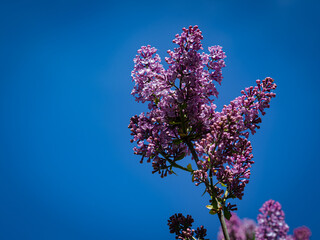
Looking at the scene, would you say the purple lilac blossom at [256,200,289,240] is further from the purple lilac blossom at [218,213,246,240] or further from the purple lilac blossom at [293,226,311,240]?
the purple lilac blossom at [293,226,311,240]

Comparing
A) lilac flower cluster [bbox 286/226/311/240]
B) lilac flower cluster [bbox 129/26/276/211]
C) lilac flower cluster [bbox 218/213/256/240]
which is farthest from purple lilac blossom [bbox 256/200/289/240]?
lilac flower cluster [bbox 286/226/311/240]

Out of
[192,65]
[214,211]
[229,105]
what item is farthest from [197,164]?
[192,65]

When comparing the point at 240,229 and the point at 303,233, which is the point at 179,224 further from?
the point at 303,233

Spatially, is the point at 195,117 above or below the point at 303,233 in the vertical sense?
above

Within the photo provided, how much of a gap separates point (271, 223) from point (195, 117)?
176 cm

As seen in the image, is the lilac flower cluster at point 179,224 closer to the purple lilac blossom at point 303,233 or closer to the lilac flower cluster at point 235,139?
the lilac flower cluster at point 235,139

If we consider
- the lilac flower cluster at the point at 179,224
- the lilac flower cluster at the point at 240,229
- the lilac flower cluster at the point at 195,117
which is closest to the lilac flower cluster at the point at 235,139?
the lilac flower cluster at the point at 195,117

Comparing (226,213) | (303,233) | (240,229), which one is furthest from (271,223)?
(303,233)

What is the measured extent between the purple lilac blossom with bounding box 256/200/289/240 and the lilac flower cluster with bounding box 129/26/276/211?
918 mm

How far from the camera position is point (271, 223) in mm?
2713

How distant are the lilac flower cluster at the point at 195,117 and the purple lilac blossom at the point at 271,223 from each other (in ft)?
3.01

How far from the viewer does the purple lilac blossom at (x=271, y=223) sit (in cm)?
267

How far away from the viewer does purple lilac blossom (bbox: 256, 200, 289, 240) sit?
8.77ft

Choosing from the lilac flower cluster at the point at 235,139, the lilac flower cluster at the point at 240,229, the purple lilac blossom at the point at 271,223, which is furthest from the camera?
the lilac flower cluster at the point at 240,229
